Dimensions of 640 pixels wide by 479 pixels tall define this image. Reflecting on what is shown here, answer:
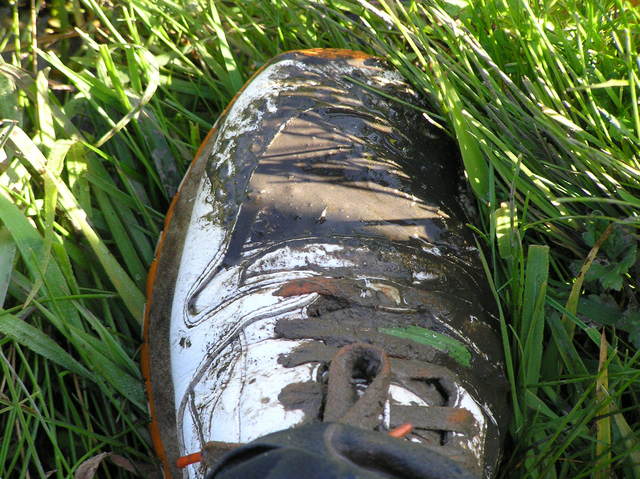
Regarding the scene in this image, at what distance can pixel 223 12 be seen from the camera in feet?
5.25

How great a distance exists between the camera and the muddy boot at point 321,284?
103cm

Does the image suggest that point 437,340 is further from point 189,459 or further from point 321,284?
point 189,459

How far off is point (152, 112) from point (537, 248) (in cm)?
86

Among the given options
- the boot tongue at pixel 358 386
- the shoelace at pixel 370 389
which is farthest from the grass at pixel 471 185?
the boot tongue at pixel 358 386

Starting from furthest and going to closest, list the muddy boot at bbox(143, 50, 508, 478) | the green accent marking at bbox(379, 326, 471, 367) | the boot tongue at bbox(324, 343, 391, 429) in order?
the green accent marking at bbox(379, 326, 471, 367) < the muddy boot at bbox(143, 50, 508, 478) < the boot tongue at bbox(324, 343, 391, 429)

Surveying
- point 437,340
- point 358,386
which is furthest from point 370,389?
point 437,340

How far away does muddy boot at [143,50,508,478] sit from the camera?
1.03 meters

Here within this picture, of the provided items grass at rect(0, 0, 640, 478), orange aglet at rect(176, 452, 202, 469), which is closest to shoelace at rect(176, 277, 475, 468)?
orange aglet at rect(176, 452, 202, 469)

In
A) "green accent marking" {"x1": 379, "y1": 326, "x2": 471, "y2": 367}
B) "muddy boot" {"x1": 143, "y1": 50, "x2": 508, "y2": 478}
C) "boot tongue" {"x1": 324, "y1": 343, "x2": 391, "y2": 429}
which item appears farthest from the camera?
"green accent marking" {"x1": 379, "y1": 326, "x2": 471, "y2": 367}

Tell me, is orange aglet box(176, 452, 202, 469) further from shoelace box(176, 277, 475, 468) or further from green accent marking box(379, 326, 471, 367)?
green accent marking box(379, 326, 471, 367)

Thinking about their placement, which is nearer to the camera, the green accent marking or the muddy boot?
the muddy boot

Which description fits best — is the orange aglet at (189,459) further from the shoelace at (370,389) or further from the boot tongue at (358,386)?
the boot tongue at (358,386)

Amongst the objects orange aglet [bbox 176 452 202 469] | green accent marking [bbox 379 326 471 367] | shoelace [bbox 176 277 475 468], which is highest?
green accent marking [bbox 379 326 471 367]

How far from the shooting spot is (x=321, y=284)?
119cm
